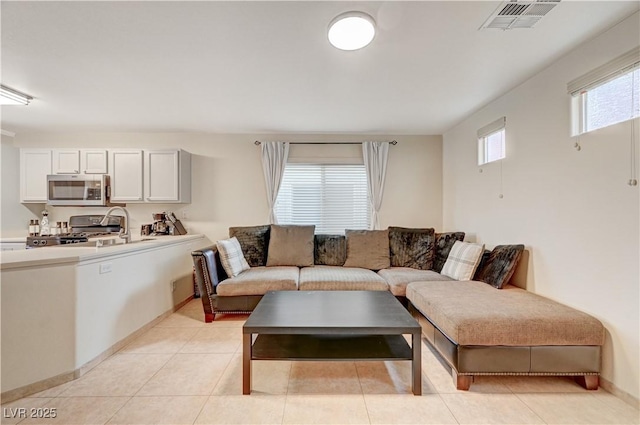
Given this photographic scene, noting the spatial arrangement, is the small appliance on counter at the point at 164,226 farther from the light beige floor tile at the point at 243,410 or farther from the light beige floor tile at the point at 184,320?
the light beige floor tile at the point at 243,410

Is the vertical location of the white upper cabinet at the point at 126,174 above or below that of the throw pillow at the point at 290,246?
above

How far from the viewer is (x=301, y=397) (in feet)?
5.86

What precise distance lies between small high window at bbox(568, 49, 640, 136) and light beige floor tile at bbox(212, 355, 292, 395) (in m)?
2.75

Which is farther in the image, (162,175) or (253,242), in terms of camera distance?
(162,175)

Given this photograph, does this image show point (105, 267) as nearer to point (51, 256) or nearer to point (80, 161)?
point (51, 256)

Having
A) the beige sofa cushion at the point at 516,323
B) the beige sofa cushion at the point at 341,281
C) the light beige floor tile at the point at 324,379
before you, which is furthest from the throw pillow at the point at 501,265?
the light beige floor tile at the point at 324,379

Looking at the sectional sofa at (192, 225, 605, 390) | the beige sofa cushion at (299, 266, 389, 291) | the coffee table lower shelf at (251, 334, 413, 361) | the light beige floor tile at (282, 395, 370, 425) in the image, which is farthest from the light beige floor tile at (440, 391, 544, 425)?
the beige sofa cushion at (299, 266, 389, 291)

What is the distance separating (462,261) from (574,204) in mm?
1129

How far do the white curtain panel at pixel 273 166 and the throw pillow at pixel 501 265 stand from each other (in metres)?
2.73

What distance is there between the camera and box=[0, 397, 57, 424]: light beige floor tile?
162cm

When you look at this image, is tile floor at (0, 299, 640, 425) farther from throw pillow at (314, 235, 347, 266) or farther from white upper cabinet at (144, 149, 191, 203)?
white upper cabinet at (144, 149, 191, 203)

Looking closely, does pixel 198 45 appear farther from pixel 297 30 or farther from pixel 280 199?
pixel 280 199

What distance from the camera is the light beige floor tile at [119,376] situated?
73.2 inches

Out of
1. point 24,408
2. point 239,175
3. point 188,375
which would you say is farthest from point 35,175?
point 188,375
